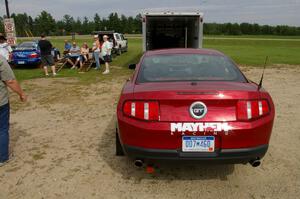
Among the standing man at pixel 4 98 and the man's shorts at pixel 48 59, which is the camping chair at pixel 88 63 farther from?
the standing man at pixel 4 98

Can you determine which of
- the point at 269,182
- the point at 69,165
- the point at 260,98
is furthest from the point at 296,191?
the point at 69,165

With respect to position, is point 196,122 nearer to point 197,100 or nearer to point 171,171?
point 197,100

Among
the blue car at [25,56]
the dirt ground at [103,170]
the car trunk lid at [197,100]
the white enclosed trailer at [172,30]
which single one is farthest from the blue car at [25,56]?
the car trunk lid at [197,100]

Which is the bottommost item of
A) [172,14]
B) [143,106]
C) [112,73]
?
[112,73]

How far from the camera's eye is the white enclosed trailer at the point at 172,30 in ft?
Result: 43.1

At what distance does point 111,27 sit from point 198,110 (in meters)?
106

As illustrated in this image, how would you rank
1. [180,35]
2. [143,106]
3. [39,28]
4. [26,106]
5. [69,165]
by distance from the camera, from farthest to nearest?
1. [39,28]
2. [180,35]
3. [26,106]
4. [69,165]
5. [143,106]

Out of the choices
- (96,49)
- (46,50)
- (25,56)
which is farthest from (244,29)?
(46,50)

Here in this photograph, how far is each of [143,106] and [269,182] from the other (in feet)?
5.99

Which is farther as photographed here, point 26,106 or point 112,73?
point 112,73

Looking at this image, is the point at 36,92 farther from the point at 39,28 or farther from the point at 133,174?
the point at 39,28

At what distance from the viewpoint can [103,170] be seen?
13.1ft

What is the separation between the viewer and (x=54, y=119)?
6.41 meters

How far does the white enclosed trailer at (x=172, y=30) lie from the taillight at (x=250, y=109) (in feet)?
33.5
